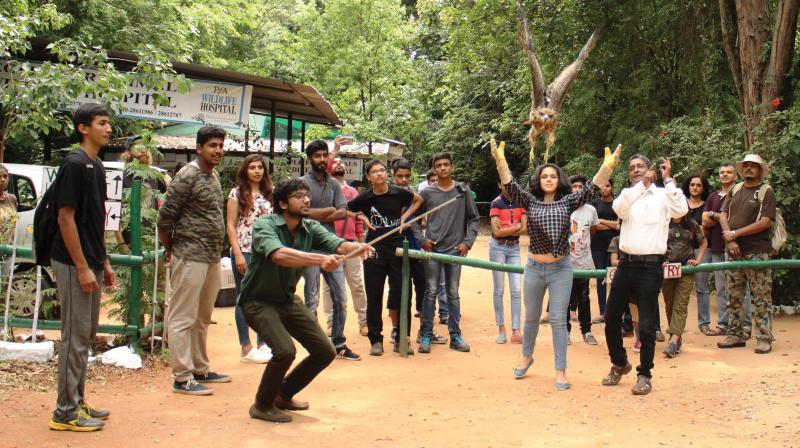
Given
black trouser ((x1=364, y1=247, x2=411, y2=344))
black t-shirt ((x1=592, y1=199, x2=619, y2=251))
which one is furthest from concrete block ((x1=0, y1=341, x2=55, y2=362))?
black t-shirt ((x1=592, y1=199, x2=619, y2=251))

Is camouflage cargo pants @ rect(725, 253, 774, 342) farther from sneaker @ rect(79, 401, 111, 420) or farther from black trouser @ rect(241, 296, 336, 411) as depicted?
sneaker @ rect(79, 401, 111, 420)

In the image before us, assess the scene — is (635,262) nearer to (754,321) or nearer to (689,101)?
(754,321)

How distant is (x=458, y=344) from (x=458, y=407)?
2.15 m

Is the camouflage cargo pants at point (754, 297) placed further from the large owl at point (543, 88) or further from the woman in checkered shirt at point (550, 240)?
the large owl at point (543, 88)

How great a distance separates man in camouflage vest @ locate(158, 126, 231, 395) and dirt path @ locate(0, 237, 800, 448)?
0.36 metres

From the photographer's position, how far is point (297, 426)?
17.7 feet

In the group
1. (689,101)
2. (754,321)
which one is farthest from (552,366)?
(689,101)

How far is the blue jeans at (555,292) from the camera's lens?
6.60m

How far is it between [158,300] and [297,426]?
91.2 inches

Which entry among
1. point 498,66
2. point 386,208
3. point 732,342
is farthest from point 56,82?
point 498,66

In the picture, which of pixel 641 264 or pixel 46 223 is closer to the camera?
pixel 46 223

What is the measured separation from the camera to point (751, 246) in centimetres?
830

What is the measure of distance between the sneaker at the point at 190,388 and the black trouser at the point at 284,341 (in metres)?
0.83

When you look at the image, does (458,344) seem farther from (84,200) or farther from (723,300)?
(84,200)
